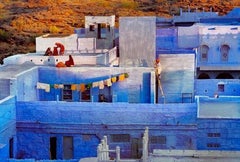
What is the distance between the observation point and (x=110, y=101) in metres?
20.2

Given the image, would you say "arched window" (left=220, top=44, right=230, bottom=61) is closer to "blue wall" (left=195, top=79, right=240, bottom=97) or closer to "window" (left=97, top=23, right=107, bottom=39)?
"window" (left=97, top=23, right=107, bottom=39)

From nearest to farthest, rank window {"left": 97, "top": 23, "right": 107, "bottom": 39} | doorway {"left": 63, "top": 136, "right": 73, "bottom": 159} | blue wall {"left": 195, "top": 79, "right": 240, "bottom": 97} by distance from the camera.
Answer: doorway {"left": 63, "top": 136, "right": 73, "bottom": 159}
blue wall {"left": 195, "top": 79, "right": 240, "bottom": 97}
window {"left": 97, "top": 23, "right": 107, "bottom": 39}

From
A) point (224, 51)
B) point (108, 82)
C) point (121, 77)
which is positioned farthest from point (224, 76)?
point (108, 82)

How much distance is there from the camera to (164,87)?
20.9 metres

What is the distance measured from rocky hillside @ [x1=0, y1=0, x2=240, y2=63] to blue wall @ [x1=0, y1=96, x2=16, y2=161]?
32.6 meters

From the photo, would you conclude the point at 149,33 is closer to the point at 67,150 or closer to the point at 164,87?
Result: the point at 164,87

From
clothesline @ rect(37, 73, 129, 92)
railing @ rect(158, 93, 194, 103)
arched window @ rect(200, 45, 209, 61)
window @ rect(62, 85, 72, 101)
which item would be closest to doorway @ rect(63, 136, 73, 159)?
clothesline @ rect(37, 73, 129, 92)

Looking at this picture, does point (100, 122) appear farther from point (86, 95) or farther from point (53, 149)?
point (86, 95)

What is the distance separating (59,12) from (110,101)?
47.0m

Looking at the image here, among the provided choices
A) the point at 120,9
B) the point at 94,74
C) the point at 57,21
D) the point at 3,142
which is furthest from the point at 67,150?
the point at 120,9

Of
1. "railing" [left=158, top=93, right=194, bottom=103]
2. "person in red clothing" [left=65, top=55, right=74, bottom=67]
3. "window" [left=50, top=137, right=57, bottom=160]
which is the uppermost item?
"person in red clothing" [left=65, top=55, right=74, bottom=67]

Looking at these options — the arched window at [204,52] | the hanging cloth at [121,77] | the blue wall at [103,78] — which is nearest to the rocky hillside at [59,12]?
the arched window at [204,52]

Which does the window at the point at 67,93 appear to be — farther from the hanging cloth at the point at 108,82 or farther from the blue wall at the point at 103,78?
the hanging cloth at the point at 108,82

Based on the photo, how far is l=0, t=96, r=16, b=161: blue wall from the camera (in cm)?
1623
